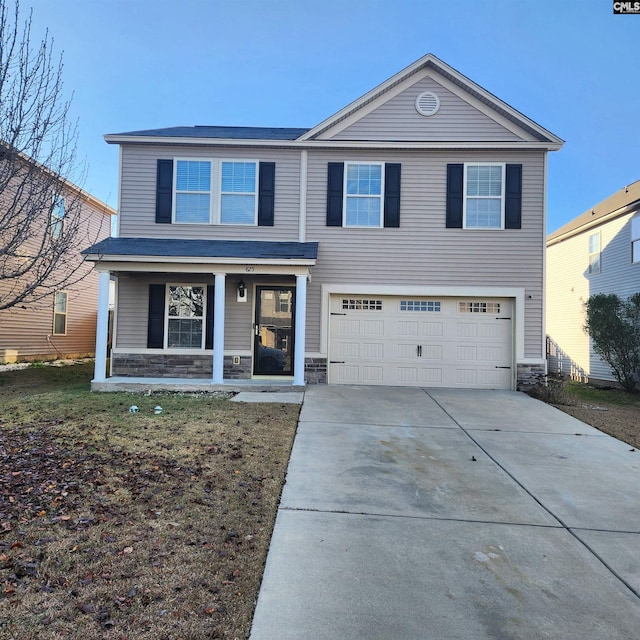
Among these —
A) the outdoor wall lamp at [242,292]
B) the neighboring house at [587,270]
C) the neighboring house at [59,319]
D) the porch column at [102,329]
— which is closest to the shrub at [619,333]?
the neighboring house at [587,270]

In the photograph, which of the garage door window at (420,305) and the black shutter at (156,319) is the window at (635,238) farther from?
the black shutter at (156,319)

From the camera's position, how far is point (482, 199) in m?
10.0

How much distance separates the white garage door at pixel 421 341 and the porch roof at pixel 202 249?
159 cm

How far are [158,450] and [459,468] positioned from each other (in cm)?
336

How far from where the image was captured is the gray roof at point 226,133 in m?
10.1

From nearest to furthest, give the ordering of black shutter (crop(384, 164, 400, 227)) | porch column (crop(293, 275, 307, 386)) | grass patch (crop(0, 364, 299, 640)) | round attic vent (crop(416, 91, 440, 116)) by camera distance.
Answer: grass patch (crop(0, 364, 299, 640)) < porch column (crop(293, 275, 307, 386)) < black shutter (crop(384, 164, 400, 227)) < round attic vent (crop(416, 91, 440, 116))

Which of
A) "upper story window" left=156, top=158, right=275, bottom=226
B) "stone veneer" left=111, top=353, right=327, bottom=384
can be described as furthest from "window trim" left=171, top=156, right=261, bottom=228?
"stone veneer" left=111, top=353, right=327, bottom=384

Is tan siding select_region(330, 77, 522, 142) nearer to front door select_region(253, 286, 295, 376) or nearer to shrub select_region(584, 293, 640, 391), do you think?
front door select_region(253, 286, 295, 376)

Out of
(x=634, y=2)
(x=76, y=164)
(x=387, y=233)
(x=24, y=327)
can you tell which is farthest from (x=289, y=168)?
(x=24, y=327)

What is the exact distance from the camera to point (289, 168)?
10148 mm

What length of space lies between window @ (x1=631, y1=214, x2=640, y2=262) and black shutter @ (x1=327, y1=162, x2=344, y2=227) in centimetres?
919

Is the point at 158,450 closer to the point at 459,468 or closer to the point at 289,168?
the point at 459,468

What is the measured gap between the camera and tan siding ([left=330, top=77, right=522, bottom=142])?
10086 mm

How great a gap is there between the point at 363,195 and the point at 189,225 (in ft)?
13.5
